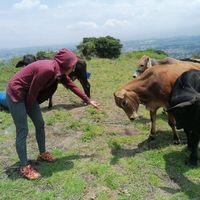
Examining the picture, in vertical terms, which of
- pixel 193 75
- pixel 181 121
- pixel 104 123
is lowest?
Result: pixel 104 123

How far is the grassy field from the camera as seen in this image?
6.13 m

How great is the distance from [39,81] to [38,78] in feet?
0.18

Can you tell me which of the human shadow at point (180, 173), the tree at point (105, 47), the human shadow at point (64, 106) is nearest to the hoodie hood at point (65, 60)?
the human shadow at point (180, 173)

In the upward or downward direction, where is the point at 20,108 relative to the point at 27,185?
upward

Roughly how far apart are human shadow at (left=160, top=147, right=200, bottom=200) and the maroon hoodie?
2.51 m

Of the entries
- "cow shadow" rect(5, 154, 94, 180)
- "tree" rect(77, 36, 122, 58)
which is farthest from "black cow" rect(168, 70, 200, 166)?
"tree" rect(77, 36, 122, 58)

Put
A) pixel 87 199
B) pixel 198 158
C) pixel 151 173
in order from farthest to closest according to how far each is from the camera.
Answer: pixel 198 158 → pixel 151 173 → pixel 87 199

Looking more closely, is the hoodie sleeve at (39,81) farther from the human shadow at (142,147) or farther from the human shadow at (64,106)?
the human shadow at (64,106)

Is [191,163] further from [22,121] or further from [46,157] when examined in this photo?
[22,121]

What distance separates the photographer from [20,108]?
6.44 m

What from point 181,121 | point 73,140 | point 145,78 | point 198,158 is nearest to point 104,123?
point 73,140

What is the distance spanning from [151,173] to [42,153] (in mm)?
2086

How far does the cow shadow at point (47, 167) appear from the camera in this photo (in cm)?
684

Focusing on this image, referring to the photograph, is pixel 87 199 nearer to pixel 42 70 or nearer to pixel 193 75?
pixel 42 70
